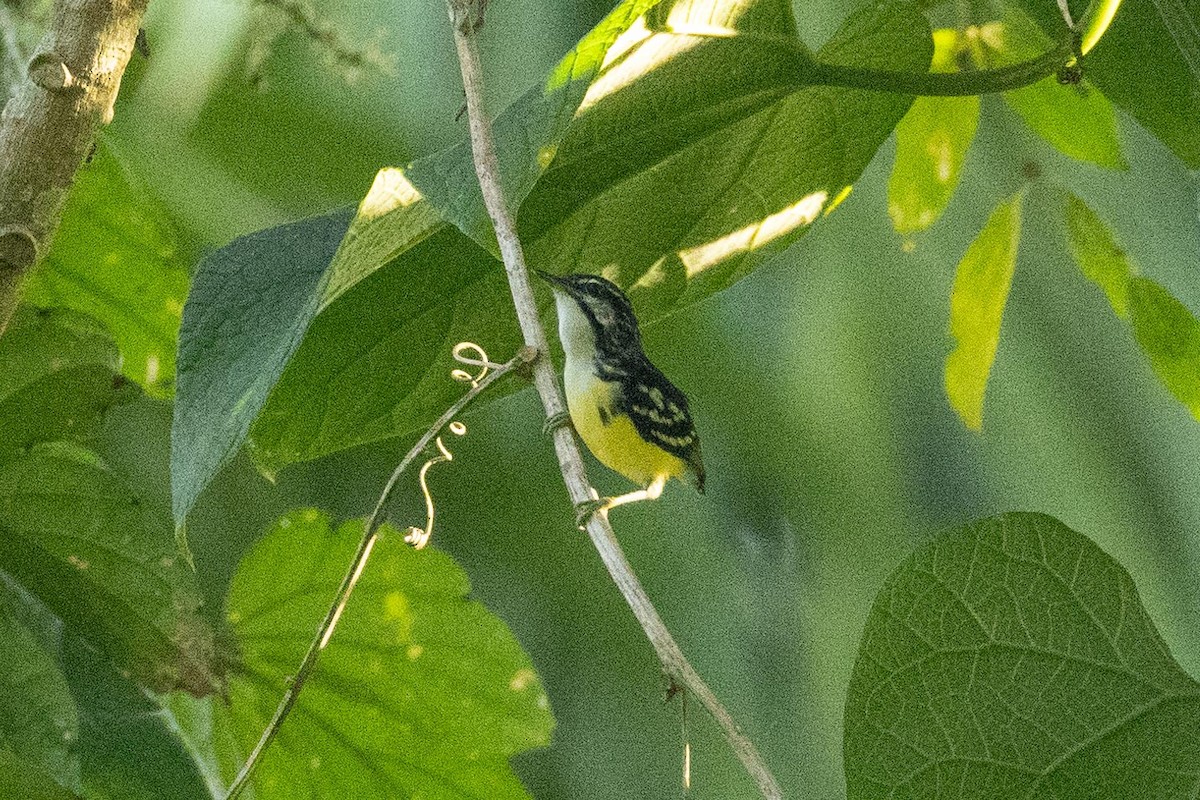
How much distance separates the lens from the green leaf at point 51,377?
0.64 metres

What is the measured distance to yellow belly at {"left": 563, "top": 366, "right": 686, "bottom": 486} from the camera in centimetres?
77

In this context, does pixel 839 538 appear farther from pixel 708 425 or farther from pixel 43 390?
pixel 43 390

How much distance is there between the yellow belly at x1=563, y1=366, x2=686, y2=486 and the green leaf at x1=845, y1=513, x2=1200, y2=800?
11.4 inches

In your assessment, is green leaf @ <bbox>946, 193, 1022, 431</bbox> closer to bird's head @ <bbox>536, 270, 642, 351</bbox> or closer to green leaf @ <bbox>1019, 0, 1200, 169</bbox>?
green leaf @ <bbox>1019, 0, 1200, 169</bbox>

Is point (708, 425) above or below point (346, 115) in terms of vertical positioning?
below

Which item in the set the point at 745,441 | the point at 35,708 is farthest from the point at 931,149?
the point at 35,708

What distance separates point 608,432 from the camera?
77 centimetres

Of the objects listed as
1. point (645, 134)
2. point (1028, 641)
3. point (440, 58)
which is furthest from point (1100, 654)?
point (440, 58)

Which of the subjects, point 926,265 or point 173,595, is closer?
point 173,595

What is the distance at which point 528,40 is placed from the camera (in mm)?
1104

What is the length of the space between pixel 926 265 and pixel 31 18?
29.1 inches

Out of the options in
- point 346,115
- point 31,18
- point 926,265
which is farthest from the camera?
point 926,265

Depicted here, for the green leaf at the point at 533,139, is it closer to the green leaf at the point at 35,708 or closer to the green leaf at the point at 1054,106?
the green leaf at the point at 35,708

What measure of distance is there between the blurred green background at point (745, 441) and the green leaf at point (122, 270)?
203 millimetres
